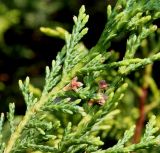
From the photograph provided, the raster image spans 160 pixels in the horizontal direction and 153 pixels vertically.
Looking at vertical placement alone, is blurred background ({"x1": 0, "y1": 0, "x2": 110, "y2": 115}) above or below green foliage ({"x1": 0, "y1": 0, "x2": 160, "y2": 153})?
above

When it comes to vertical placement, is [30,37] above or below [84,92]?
above

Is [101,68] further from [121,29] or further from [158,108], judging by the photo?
[158,108]

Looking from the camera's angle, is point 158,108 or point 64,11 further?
point 64,11

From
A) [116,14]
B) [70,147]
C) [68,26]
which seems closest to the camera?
[70,147]

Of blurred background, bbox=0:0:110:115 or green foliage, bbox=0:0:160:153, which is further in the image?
blurred background, bbox=0:0:110:115

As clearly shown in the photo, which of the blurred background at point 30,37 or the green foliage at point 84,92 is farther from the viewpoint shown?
the blurred background at point 30,37

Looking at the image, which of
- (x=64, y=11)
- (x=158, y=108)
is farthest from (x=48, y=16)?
(x=158, y=108)

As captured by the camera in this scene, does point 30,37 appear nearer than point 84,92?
No

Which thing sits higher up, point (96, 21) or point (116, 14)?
point (96, 21)
